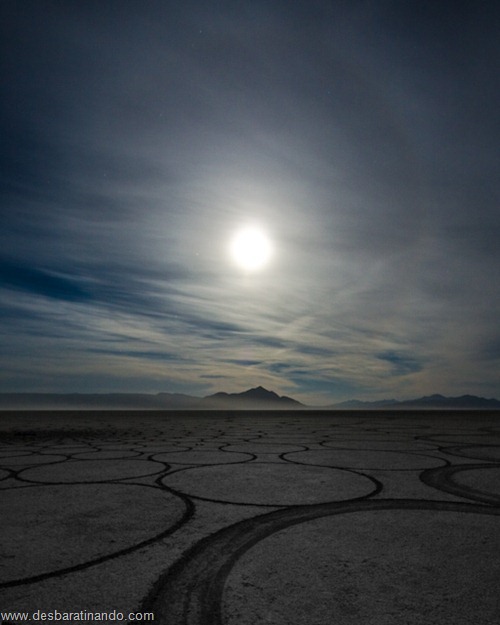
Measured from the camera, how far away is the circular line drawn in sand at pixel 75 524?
1.48m

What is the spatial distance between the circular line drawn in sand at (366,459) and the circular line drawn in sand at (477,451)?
0.45 metres

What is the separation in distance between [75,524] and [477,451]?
4.20 meters

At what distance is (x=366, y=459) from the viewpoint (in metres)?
3.87

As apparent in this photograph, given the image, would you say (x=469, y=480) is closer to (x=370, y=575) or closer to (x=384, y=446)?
(x=370, y=575)

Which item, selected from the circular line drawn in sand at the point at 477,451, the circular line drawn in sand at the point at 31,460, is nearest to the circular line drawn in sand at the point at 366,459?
the circular line drawn in sand at the point at 477,451

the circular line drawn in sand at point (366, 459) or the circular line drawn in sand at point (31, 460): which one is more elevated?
the circular line drawn in sand at point (366, 459)

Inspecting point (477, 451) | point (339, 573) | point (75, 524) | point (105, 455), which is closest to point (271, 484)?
point (75, 524)

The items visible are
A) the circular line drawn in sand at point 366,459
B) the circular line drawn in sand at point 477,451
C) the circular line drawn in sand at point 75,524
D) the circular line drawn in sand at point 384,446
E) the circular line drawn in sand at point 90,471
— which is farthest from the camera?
the circular line drawn in sand at point 384,446

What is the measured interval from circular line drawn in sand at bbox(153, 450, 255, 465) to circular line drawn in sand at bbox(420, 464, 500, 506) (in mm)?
1643

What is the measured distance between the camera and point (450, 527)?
1824mm

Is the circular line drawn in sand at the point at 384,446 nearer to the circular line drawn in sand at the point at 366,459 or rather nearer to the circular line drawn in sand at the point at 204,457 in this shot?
the circular line drawn in sand at the point at 366,459

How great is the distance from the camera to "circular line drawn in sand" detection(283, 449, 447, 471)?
11.3 feet

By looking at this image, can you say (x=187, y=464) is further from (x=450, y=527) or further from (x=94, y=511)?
(x=450, y=527)

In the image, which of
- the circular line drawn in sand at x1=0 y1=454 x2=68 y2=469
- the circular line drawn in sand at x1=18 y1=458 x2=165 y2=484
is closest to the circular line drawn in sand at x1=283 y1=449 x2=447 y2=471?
the circular line drawn in sand at x1=18 y1=458 x2=165 y2=484
